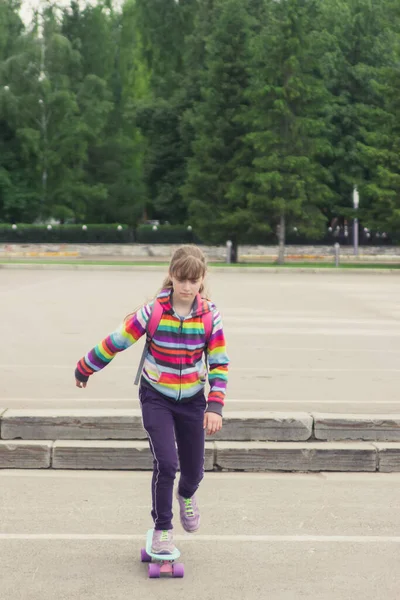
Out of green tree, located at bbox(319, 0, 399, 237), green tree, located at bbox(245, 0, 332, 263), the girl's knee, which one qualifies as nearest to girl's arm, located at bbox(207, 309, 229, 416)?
the girl's knee

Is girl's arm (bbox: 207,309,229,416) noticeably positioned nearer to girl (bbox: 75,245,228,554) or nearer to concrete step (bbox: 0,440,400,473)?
girl (bbox: 75,245,228,554)

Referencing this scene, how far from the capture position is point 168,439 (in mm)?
5016

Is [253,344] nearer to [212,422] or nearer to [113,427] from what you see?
[113,427]

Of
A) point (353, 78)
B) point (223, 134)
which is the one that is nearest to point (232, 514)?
point (223, 134)

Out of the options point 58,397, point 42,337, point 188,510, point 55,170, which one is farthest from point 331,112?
point 188,510

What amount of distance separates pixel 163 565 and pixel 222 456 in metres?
2.29

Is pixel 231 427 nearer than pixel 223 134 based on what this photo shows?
Yes

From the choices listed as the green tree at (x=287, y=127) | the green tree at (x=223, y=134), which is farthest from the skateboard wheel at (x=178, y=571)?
the green tree at (x=223, y=134)

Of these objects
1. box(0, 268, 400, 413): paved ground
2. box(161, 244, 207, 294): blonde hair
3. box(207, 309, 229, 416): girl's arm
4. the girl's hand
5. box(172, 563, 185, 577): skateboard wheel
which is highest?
box(161, 244, 207, 294): blonde hair

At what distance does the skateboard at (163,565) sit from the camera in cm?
489

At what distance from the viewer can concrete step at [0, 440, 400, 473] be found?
23.5 ft

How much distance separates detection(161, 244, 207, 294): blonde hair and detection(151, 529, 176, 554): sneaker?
1.25 metres

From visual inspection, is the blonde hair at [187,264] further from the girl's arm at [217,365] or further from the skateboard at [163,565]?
the skateboard at [163,565]

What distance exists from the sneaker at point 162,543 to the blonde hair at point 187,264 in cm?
125
